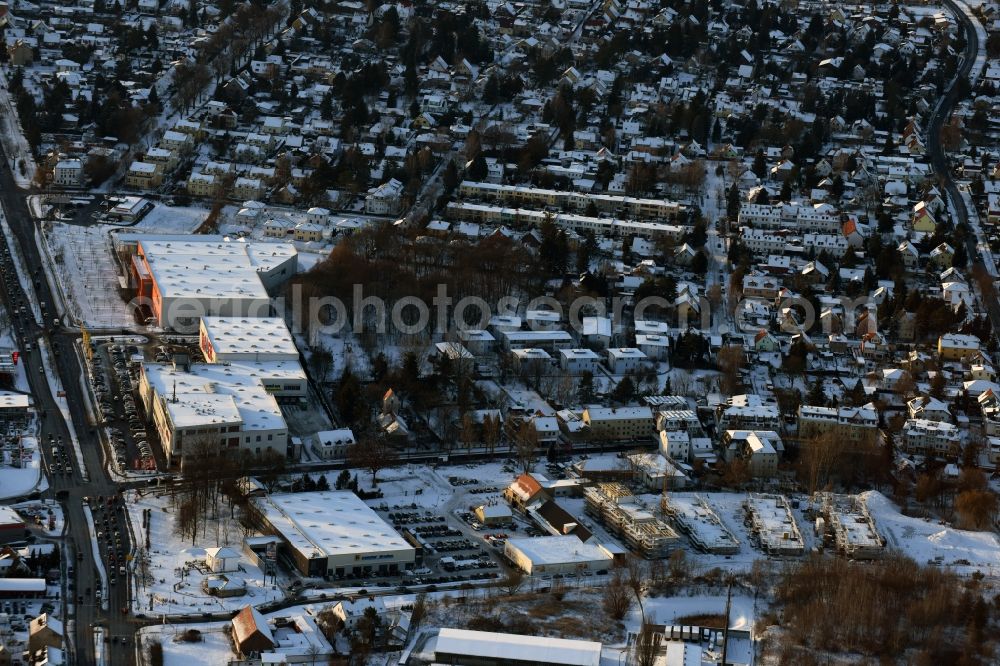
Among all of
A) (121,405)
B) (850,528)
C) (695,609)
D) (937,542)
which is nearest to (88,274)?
(121,405)

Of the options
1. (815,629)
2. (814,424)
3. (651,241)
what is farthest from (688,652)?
(651,241)

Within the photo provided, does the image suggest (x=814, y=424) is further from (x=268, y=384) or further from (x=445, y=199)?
(x=445, y=199)

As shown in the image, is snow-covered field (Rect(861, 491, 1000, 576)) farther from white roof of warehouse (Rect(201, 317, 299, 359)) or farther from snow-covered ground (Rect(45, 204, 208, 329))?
snow-covered ground (Rect(45, 204, 208, 329))

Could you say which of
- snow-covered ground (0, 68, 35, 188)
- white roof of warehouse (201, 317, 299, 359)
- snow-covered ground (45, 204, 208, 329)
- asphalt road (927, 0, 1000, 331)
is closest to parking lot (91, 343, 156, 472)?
white roof of warehouse (201, 317, 299, 359)

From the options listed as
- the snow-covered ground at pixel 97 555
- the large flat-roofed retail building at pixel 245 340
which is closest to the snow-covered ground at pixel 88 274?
the large flat-roofed retail building at pixel 245 340

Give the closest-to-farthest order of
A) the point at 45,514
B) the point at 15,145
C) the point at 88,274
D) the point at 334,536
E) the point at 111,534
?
1. the point at 111,534
2. the point at 334,536
3. the point at 45,514
4. the point at 88,274
5. the point at 15,145

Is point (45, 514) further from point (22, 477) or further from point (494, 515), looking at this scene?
point (494, 515)
